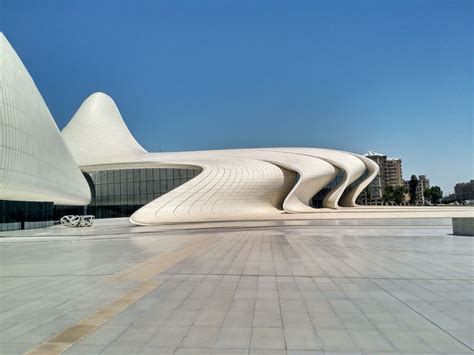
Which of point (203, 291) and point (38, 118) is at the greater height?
point (38, 118)

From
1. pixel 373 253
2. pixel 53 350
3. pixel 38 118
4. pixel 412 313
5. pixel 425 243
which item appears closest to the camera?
pixel 53 350

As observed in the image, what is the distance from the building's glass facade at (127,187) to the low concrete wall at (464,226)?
28186 mm

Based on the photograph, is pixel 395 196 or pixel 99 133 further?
pixel 395 196

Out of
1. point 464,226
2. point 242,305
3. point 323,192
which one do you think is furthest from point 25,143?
point 323,192

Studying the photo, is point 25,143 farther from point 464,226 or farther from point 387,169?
point 387,169

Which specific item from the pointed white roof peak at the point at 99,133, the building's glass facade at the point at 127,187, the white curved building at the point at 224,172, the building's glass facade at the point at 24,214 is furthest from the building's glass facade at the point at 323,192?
the building's glass facade at the point at 24,214

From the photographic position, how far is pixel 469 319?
194 inches

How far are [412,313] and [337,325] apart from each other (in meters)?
1.27

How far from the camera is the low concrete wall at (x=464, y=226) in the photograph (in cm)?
1590

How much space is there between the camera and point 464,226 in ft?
52.9

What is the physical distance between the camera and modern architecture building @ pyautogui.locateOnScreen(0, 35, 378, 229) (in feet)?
82.3

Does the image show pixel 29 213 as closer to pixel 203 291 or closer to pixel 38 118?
pixel 38 118

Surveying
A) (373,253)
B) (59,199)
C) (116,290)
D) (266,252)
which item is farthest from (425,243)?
(59,199)

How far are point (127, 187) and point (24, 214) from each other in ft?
47.3
